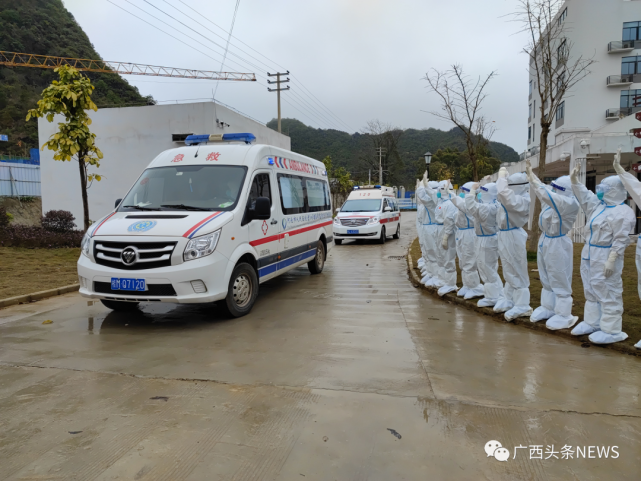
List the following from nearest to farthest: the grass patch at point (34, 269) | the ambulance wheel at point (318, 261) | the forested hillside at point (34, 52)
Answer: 1. the grass patch at point (34, 269)
2. the ambulance wheel at point (318, 261)
3. the forested hillside at point (34, 52)

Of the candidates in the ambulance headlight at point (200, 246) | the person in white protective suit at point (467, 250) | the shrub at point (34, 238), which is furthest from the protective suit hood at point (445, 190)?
the shrub at point (34, 238)

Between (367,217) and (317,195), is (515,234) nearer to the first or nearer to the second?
(317,195)

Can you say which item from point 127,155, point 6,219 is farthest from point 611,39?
point 6,219

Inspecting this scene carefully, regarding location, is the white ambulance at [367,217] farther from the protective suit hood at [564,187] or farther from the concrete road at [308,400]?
the protective suit hood at [564,187]

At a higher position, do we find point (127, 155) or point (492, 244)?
point (127, 155)

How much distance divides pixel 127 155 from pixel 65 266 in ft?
34.8

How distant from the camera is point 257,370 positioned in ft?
13.9

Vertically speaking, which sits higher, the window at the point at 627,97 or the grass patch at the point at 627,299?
the window at the point at 627,97

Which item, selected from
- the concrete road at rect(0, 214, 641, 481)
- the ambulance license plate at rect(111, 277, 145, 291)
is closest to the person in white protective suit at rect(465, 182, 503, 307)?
the concrete road at rect(0, 214, 641, 481)

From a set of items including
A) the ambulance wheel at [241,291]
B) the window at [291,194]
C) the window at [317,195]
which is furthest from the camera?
the window at [317,195]

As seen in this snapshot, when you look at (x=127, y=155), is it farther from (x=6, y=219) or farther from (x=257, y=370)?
(x=257, y=370)

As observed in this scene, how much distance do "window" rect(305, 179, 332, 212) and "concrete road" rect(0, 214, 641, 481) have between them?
3855 millimetres

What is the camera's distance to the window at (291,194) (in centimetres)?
780

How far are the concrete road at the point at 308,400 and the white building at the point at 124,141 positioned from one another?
14.2 meters
